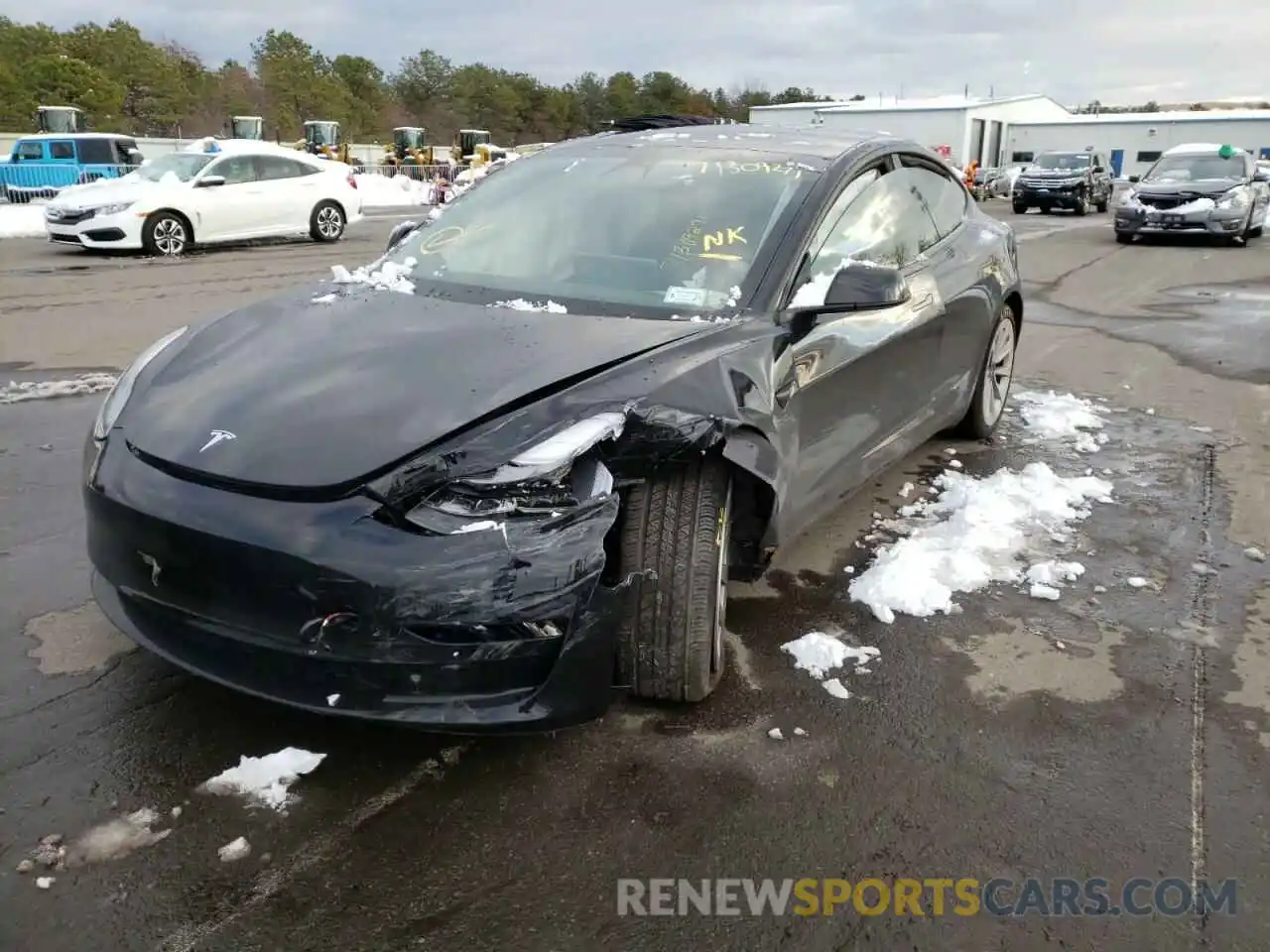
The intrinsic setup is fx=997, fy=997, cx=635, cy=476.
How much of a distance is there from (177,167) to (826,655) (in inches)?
562

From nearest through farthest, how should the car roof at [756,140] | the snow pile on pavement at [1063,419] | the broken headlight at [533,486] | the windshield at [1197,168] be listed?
the broken headlight at [533,486] → the car roof at [756,140] → the snow pile on pavement at [1063,419] → the windshield at [1197,168]

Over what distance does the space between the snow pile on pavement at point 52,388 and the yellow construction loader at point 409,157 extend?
34755 millimetres

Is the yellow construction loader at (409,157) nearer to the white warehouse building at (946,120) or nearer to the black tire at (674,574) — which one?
the white warehouse building at (946,120)

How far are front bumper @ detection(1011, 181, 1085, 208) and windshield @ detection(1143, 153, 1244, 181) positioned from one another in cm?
862

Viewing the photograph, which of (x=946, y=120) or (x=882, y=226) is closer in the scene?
→ (x=882, y=226)

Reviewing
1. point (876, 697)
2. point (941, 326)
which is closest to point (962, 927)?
point (876, 697)

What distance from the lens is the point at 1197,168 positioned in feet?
58.9

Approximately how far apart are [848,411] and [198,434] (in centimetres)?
210

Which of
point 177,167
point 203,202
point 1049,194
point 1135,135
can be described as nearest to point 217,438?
point 203,202

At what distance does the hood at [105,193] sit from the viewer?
1377 cm

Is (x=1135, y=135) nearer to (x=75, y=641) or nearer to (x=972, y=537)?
(x=972, y=537)

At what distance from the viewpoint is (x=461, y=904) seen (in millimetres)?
2180

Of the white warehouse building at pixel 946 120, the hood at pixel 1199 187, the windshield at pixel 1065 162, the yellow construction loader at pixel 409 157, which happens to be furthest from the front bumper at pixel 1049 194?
the white warehouse building at pixel 946 120

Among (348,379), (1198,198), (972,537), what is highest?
(1198,198)
